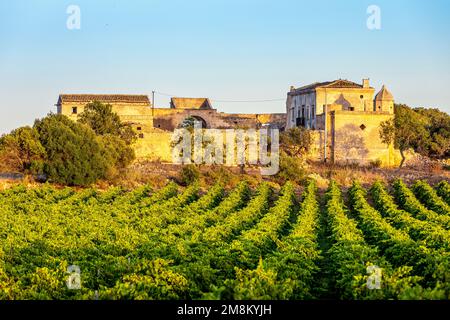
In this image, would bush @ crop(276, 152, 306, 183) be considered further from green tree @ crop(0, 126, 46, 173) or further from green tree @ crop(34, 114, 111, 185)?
green tree @ crop(0, 126, 46, 173)

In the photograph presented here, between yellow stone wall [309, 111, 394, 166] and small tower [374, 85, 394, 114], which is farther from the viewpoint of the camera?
small tower [374, 85, 394, 114]

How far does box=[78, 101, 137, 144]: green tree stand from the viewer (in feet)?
161

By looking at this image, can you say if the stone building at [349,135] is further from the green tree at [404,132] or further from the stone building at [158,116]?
the stone building at [158,116]

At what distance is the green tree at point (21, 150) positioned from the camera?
3769 centimetres

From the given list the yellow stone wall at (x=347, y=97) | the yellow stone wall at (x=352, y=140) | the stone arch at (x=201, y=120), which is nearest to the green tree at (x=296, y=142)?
the yellow stone wall at (x=352, y=140)

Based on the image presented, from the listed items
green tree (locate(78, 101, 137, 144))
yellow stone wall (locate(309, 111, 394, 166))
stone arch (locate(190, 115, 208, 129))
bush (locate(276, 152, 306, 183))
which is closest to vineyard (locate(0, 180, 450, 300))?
bush (locate(276, 152, 306, 183))

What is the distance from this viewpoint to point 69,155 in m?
38.4

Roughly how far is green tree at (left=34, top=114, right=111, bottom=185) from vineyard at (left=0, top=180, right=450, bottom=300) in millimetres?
7507

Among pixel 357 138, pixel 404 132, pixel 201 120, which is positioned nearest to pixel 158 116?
pixel 201 120

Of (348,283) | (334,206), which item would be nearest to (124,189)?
(334,206)

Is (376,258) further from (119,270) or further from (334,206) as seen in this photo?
(334,206)

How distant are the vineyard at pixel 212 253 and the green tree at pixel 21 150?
7.44 meters

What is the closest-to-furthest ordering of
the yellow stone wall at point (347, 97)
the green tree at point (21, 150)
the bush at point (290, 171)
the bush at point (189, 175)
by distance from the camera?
1. the green tree at point (21, 150)
2. the bush at point (189, 175)
3. the bush at point (290, 171)
4. the yellow stone wall at point (347, 97)

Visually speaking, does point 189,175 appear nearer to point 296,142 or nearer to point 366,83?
point 296,142
